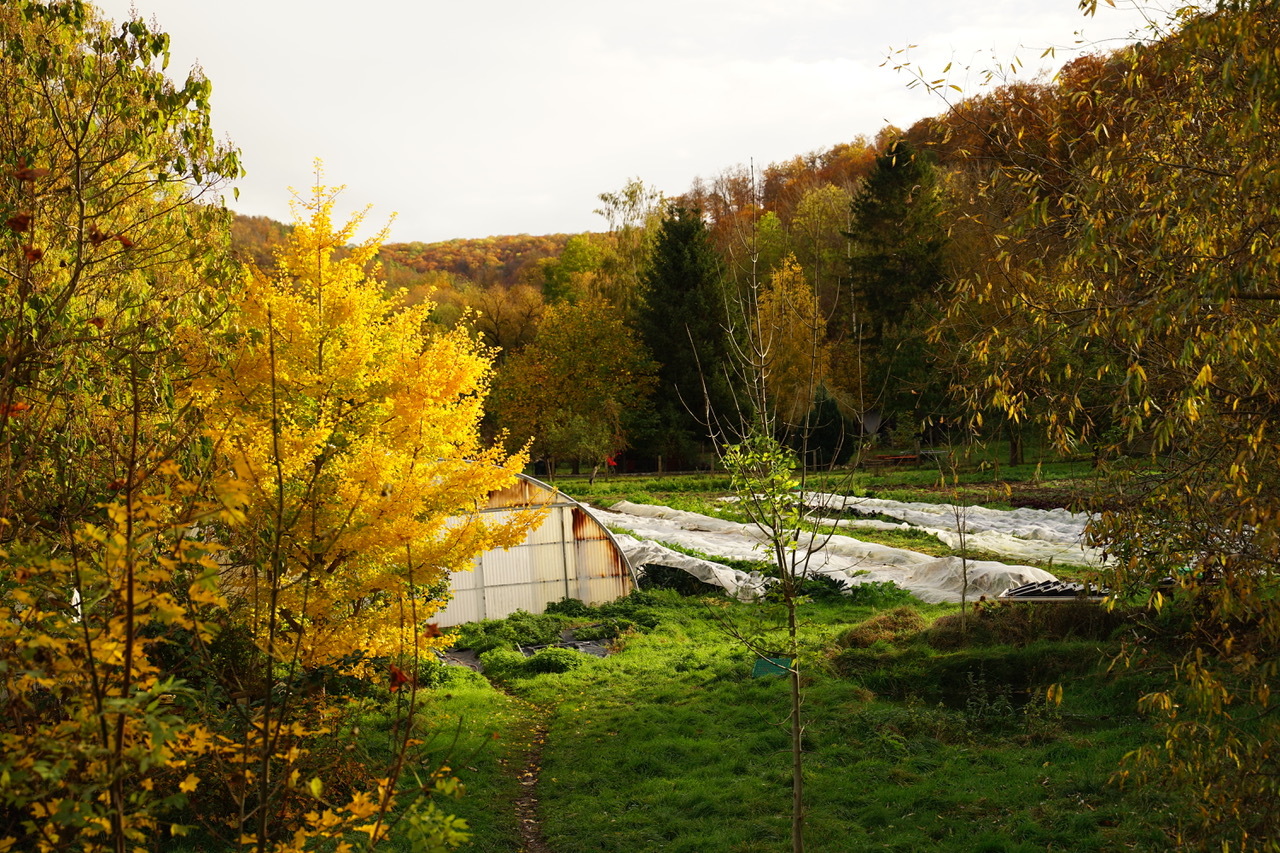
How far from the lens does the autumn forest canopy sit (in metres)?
3.35

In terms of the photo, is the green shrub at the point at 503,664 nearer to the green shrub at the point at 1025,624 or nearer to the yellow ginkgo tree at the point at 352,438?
the yellow ginkgo tree at the point at 352,438

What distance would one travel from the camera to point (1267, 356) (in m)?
4.14

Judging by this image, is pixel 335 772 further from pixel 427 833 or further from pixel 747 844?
pixel 427 833

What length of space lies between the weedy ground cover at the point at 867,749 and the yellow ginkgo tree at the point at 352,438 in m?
2.56

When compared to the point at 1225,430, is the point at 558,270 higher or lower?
higher

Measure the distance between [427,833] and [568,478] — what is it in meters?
40.0

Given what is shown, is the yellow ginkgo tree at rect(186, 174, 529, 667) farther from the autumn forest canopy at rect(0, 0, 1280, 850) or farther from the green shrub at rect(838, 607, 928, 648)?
the green shrub at rect(838, 607, 928, 648)

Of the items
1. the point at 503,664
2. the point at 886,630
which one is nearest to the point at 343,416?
the point at 503,664

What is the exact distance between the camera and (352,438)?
1037 cm

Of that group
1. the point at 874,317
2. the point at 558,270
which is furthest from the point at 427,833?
the point at 558,270

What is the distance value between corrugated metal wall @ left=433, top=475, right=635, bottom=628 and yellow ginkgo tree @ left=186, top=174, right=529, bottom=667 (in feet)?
23.1

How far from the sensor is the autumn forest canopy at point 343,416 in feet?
11.0

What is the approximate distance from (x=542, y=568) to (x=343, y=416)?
38.1 feet

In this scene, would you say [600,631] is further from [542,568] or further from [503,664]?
[542,568]
